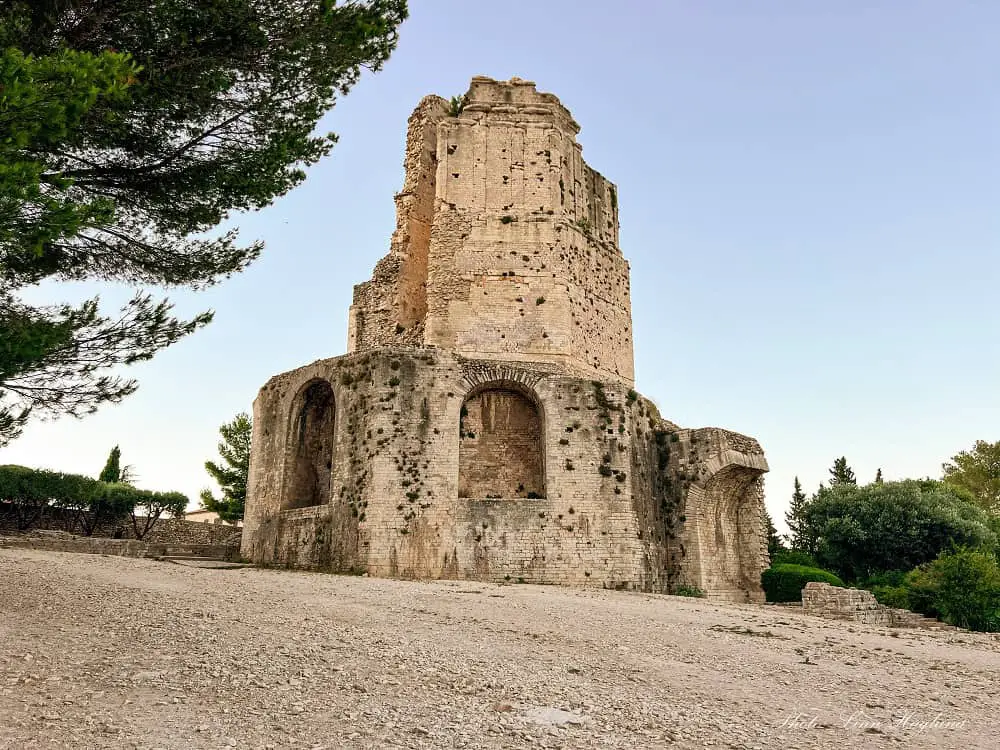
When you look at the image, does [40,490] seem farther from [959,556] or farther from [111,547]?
[959,556]

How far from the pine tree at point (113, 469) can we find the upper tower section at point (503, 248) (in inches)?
785

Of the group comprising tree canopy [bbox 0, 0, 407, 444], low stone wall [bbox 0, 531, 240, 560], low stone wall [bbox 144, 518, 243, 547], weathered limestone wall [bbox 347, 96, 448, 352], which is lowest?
low stone wall [bbox 0, 531, 240, 560]

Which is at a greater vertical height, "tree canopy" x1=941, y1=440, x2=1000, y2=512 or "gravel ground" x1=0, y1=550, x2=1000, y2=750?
"tree canopy" x1=941, y1=440, x2=1000, y2=512

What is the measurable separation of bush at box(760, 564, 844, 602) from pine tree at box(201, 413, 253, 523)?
19.7 m

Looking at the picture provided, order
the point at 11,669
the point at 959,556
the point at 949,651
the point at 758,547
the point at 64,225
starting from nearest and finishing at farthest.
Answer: the point at 11,669
the point at 64,225
the point at 949,651
the point at 959,556
the point at 758,547

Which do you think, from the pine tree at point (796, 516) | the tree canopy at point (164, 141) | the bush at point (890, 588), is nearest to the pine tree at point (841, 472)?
the pine tree at point (796, 516)

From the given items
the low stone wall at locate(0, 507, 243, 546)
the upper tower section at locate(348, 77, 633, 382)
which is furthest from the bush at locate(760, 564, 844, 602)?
Answer: the low stone wall at locate(0, 507, 243, 546)

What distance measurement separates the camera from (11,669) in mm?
5520

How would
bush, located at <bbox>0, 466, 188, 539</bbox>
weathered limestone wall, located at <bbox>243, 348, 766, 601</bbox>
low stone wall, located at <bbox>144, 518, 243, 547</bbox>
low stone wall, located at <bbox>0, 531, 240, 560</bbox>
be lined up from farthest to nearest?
low stone wall, located at <bbox>144, 518, 243, 547</bbox> → bush, located at <bbox>0, 466, 188, 539</bbox> → low stone wall, located at <bbox>0, 531, 240, 560</bbox> → weathered limestone wall, located at <bbox>243, 348, 766, 601</bbox>

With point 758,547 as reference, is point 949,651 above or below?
below

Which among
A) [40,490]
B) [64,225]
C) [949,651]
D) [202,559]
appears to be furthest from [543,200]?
[40,490]

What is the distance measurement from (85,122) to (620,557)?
1206 cm

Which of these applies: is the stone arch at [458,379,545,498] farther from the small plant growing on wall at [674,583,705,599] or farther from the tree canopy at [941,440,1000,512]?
the tree canopy at [941,440,1000,512]

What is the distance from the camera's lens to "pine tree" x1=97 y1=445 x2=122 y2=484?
35.0 meters
